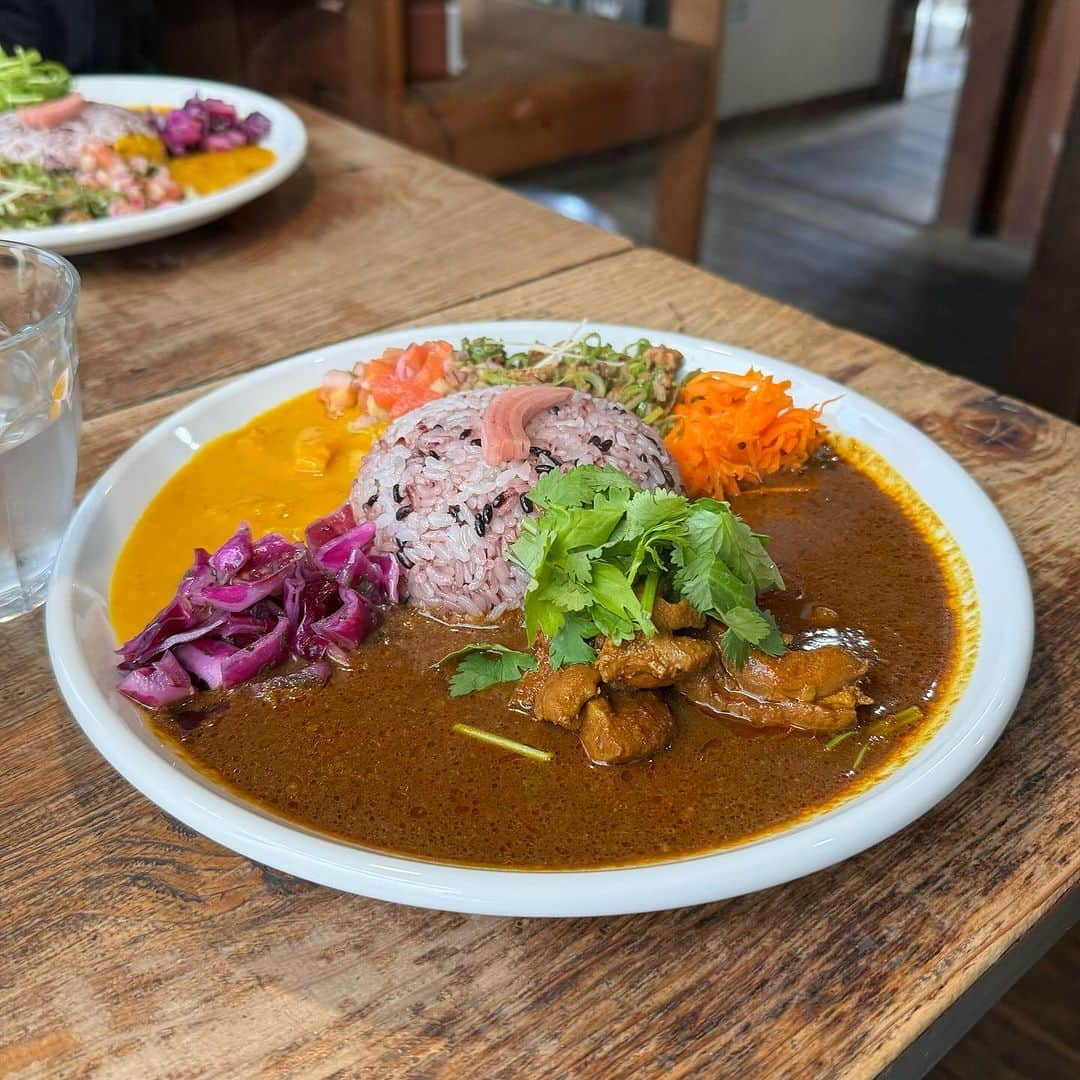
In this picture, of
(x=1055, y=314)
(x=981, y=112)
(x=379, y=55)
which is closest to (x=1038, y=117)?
(x=981, y=112)

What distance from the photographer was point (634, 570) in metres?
0.99

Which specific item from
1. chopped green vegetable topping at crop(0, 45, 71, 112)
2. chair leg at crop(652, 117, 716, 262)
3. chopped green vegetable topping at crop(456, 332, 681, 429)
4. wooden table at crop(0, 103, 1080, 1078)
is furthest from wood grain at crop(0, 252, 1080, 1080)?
chair leg at crop(652, 117, 716, 262)

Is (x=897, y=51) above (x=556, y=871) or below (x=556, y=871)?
below

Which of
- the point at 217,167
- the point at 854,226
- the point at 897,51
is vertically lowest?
the point at 854,226

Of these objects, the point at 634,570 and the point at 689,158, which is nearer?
the point at 634,570

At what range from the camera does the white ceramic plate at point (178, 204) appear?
195cm

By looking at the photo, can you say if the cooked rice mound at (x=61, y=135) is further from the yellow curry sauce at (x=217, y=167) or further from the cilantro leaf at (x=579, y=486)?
the cilantro leaf at (x=579, y=486)

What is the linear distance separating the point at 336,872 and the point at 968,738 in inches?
20.1

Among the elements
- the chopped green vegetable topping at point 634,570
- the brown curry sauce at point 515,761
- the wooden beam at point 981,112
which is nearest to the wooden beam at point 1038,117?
the wooden beam at point 981,112

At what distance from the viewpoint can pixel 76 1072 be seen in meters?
0.82

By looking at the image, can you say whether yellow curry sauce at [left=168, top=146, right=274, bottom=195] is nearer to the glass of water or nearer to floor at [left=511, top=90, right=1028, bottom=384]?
the glass of water

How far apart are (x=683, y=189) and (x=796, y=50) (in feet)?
10.5

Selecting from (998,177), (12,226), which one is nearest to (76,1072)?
(12,226)

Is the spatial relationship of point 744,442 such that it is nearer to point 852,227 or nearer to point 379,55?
point 379,55
